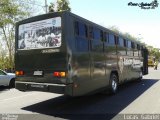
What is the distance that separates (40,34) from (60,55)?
1.19 m

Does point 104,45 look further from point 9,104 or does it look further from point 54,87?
point 9,104

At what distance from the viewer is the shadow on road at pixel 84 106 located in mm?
8477

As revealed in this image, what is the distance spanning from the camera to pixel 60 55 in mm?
8594

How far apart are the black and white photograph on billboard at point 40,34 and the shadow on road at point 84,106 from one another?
2151 millimetres

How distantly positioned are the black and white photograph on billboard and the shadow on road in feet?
7.06

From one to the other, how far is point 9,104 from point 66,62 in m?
3.28

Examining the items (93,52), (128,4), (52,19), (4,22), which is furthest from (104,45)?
(4,22)

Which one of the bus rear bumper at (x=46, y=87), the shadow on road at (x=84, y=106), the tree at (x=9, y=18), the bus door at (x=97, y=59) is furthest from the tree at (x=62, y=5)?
the bus rear bumper at (x=46, y=87)

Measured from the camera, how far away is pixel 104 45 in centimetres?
1147

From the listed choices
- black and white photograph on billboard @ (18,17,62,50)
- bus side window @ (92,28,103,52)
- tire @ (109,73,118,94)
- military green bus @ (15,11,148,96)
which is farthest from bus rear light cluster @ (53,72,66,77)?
tire @ (109,73,118,94)

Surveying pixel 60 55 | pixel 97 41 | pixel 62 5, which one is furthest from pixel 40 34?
pixel 62 5

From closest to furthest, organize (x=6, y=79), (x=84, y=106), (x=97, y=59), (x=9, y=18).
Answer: (x=84, y=106)
(x=97, y=59)
(x=6, y=79)
(x=9, y=18)

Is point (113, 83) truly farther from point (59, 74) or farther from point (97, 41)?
point (59, 74)

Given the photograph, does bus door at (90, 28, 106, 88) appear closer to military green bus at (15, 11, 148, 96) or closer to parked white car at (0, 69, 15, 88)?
military green bus at (15, 11, 148, 96)
